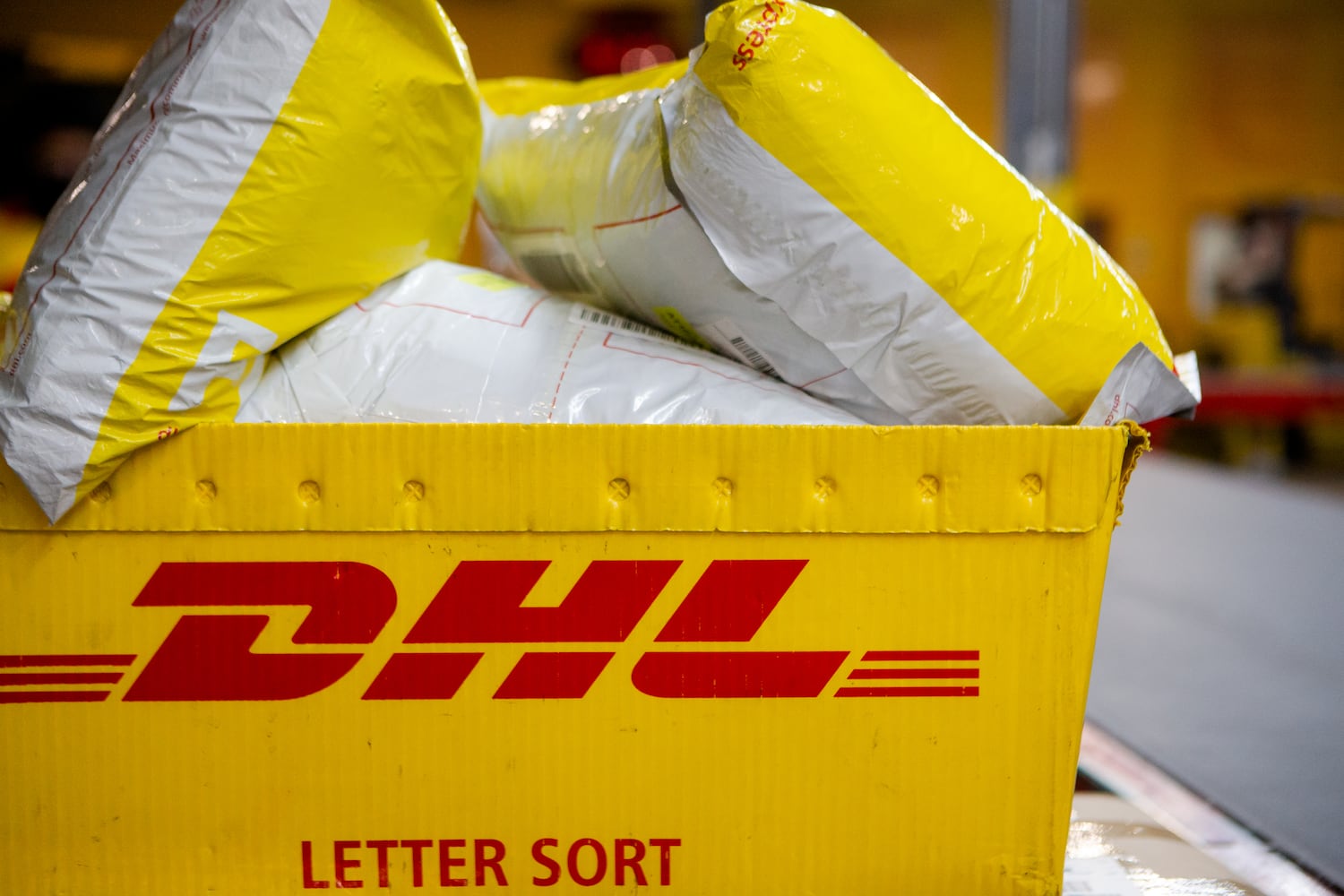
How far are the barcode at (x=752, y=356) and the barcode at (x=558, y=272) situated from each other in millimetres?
214

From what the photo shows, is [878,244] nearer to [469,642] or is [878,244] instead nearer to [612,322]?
[612,322]

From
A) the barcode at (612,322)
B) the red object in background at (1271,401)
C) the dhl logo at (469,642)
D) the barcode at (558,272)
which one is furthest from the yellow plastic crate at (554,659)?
the red object in background at (1271,401)

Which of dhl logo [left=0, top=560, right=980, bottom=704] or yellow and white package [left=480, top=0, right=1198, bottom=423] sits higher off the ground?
yellow and white package [left=480, top=0, right=1198, bottom=423]

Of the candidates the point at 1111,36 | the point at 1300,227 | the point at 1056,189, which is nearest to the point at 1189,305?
the point at 1300,227

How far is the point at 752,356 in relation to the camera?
109 cm

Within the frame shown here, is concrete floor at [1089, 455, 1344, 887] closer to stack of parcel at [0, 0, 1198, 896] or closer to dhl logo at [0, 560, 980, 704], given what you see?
stack of parcel at [0, 0, 1198, 896]

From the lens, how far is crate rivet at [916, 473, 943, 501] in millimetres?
907

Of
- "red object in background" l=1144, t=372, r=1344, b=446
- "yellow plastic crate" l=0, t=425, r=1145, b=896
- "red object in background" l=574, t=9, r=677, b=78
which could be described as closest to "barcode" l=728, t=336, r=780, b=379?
"yellow plastic crate" l=0, t=425, r=1145, b=896

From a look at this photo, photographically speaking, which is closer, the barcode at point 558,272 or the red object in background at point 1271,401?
the barcode at point 558,272

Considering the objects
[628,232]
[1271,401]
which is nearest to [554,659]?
[628,232]

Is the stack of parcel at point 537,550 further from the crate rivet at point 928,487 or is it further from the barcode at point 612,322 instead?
the barcode at point 612,322

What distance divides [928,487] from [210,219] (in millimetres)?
669

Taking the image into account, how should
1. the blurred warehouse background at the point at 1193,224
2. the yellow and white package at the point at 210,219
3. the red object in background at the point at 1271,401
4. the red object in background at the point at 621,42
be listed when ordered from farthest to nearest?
the red object in background at the point at 621,42, the red object in background at the point at 1271,401, the blurred warehouse background at the point at 1193,224, the yellow and white package at the point at 210,219

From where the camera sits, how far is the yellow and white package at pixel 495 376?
1.01 m
